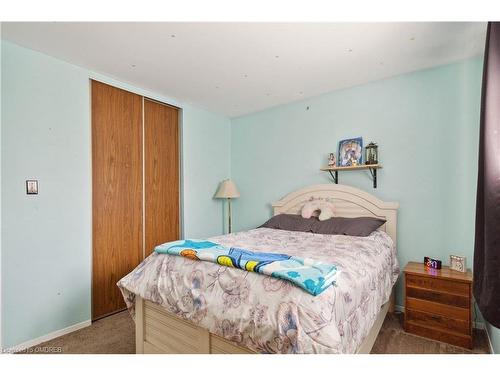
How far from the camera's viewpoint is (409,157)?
8.59 feet

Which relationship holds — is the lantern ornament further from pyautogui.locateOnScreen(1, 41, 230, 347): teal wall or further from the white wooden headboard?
pyautogui.locateOnScreen(1, 41, 230, 347): teal wall

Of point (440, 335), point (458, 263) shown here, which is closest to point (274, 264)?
point (440, 335)

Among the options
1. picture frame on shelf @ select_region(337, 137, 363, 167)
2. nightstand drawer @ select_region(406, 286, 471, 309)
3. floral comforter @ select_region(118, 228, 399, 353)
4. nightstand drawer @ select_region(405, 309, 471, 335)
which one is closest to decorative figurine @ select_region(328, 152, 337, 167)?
picture frame on shelf @ select_region(337, 137, 363, 167)

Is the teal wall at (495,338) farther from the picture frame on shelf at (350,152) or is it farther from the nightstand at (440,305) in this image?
the picture frame on shelf at (350,152)

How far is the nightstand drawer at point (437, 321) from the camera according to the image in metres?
1.93

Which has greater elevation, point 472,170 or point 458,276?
point 472,170

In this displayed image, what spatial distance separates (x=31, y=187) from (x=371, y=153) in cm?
313

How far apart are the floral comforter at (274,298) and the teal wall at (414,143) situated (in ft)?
2.67

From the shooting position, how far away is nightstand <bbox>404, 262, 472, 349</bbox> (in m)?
1.94

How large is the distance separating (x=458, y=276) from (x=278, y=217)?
66.8 inches

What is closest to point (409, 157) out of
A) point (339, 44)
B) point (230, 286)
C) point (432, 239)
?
point (432, 239)
